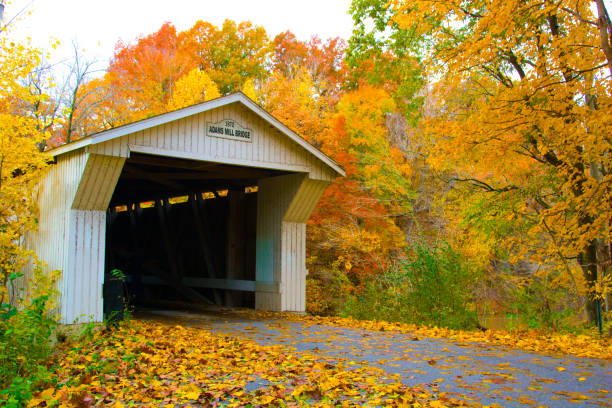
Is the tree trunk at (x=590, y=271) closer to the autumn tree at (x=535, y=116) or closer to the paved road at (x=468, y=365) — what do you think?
the autumn tree at (x=535, y=116)

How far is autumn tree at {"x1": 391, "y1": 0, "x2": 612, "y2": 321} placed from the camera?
8250mm

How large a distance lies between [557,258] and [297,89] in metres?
15.5

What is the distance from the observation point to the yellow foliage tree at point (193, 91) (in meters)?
23.9

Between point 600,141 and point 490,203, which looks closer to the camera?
point 600,141

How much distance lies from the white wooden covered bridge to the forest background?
2.34 ft

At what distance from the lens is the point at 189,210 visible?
14695mm

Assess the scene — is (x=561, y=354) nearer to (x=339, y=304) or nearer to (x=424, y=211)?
(x=339, y=304)

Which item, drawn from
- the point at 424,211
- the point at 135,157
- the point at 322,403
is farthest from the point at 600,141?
the point at 424,211

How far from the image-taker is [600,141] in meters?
7.94

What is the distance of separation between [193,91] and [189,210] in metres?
11.0

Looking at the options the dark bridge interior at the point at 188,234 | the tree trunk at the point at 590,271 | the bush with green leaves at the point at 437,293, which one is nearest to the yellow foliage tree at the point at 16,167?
the dark bridge interior at the point at 188,234

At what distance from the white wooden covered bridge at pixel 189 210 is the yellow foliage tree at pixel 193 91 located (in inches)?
306

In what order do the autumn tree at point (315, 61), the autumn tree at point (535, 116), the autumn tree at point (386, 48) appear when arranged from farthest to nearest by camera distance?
the autumn tree at point (315, 61) → the autumn tree at point (386, 48) → the autumn tree at point (535, 116)

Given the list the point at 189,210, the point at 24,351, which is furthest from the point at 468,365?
the point at 189,210
